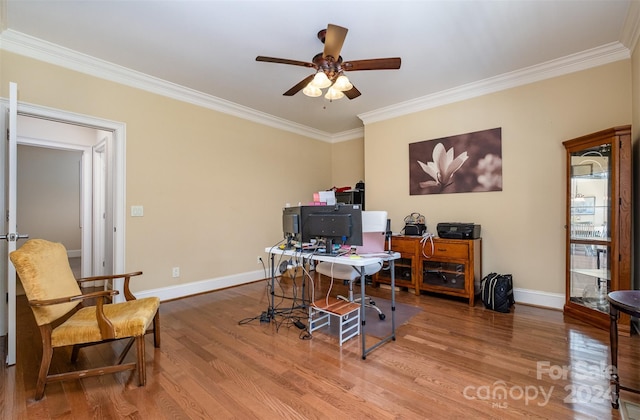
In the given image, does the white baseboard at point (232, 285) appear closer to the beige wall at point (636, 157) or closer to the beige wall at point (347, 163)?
the beige wall at point (636, 157)

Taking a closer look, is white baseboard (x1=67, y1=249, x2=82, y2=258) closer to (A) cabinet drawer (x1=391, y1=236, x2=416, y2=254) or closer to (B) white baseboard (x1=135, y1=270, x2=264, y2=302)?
(B) white baseboard (x1=135, y1=270, x2=264, y2=302)

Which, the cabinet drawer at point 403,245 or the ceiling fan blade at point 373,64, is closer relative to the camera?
the ceiling fan blade at point 373,64

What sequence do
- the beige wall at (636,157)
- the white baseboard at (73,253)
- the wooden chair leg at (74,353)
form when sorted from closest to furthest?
the wooden chair leg at (74,353) < the beige wall at (636,157) < the white baseboard at (73,253)

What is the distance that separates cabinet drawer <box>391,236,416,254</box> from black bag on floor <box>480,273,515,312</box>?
0.91 m

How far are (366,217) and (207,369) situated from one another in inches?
71.0

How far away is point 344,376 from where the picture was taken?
1.92 meters

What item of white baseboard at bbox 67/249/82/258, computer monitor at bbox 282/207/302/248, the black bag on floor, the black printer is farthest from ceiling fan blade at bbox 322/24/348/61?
white baseboard at bbox 67/249/82/258

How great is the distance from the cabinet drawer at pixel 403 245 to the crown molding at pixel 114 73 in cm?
279

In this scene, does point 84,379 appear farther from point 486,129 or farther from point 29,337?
point 486,129

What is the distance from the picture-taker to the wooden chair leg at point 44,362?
5.52 feet

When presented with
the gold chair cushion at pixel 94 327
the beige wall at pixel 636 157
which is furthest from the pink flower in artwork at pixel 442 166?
the gold chair cushion at pixel 94 327

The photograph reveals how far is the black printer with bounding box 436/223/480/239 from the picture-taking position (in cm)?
341

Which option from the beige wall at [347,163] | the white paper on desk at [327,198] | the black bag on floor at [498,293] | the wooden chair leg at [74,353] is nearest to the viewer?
the wooden chair leg at [74,353]

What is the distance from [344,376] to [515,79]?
371cm
